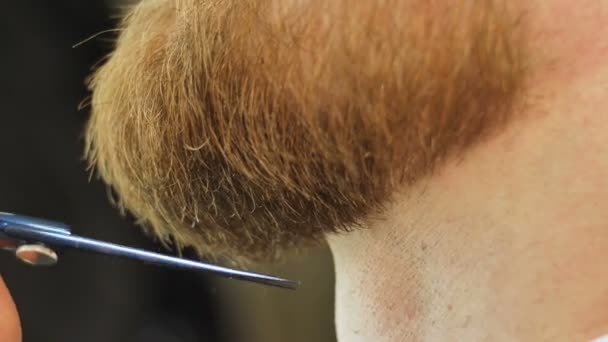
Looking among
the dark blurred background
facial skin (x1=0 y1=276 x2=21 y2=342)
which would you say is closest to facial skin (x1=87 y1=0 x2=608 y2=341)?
facial skin (x1=0 y1=276 x2=21 y2=342)

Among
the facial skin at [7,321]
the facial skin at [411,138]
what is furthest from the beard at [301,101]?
the facial skin at [7,321]

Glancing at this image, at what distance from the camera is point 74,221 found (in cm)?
86

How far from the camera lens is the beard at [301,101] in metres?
0.38

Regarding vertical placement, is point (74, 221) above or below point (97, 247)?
below

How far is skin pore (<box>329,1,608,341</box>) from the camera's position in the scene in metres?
0.39

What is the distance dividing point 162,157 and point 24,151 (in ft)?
1.39

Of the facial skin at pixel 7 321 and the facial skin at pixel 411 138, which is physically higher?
the facial skin at pixel 411 138

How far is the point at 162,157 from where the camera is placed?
0.46m

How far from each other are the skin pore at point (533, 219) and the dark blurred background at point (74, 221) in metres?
0.32

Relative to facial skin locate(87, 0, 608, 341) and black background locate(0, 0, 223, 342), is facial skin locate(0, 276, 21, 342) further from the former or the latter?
black background locate(0, 0, 223, 342)

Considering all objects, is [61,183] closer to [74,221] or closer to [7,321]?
[74,221]

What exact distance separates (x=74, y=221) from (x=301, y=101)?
55 cm

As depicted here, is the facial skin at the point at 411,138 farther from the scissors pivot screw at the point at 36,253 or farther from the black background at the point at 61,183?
the black background at the point at 61,183

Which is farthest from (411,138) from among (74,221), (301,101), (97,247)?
(74,221)
